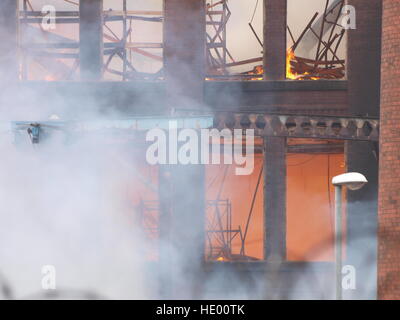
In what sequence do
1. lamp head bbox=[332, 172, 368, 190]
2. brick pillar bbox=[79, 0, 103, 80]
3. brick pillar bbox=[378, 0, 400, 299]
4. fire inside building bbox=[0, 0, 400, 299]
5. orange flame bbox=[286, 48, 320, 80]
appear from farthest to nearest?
1. brick pillar bbox=[79, 0, 103, 80]
2. orange flame bbox=[286, 48, 320, 80]
3. fire inside building bbox=[0, 0, 400, 299]
4. brick pillar bbox=[378, 0, 400, 299]
5. lamp head bbox=[332, 172, 368, 190]

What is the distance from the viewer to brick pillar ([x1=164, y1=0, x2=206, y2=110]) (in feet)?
79.2

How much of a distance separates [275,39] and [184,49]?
2.06 m

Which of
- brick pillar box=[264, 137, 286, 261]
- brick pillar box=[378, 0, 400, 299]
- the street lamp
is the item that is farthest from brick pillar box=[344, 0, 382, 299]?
the street lamp

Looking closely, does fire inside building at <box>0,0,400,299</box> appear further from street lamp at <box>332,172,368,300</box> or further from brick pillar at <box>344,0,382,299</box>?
street lamp at <box>332,172,368,300</box>

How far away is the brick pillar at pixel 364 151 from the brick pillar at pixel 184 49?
333cm

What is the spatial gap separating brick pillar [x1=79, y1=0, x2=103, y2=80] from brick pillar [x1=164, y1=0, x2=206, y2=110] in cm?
151

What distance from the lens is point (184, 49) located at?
79.6 ft

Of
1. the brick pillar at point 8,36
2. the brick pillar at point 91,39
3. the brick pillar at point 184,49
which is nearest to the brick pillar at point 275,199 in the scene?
the brick pillar at point 184,49

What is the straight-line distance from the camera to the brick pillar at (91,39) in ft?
80.1

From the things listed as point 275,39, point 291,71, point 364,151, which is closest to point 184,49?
point 275,39

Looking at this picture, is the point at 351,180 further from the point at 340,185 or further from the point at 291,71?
the point at 291,71

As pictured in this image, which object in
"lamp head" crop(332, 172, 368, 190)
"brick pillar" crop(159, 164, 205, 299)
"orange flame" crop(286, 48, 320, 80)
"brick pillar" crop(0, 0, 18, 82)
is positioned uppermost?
"brick pillar" crop(0, 0, 18, 82)

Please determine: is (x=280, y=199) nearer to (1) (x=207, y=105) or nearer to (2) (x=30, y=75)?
(1) (x=207, y=105)

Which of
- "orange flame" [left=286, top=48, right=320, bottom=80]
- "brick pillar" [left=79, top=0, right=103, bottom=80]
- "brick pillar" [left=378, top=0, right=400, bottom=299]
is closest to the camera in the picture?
"brick pillar" [left=378, top=0, right=400, bottom=299]
